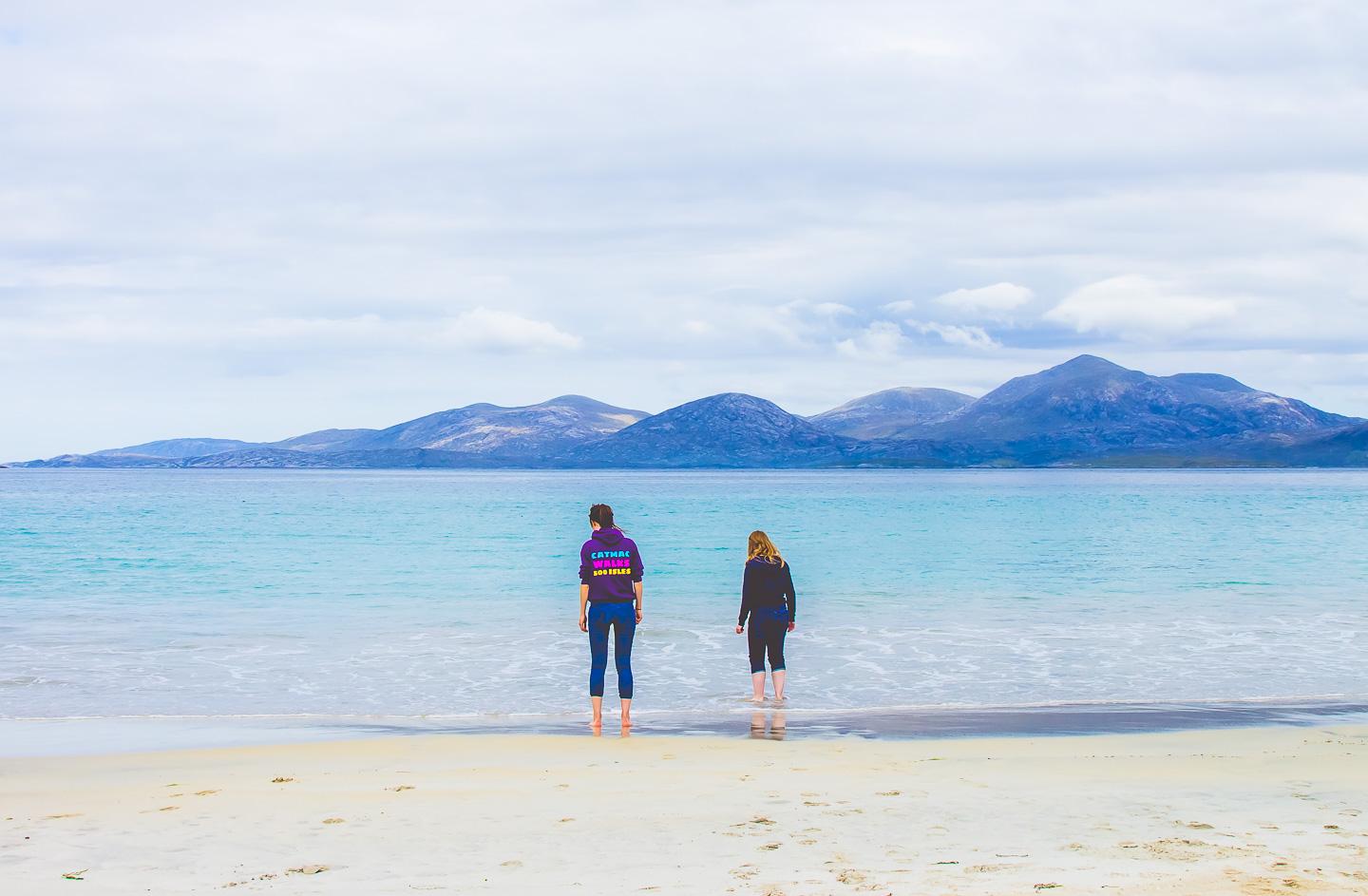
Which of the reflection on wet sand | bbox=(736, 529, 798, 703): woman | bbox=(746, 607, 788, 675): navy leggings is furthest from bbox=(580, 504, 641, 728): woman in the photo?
bbox=(746, 607, 788, 675): navy leggings

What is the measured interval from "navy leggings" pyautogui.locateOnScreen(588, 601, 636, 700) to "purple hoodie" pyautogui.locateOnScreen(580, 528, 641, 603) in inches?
3.9

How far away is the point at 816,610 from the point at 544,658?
924 centimetres

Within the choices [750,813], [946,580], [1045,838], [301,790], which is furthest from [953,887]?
[946,580]

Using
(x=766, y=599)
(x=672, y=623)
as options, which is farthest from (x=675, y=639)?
(x=766, y=599)

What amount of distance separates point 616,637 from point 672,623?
11444 mm

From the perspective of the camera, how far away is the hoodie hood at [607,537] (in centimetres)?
1222

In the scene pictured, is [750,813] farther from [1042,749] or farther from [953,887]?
[1042,749]

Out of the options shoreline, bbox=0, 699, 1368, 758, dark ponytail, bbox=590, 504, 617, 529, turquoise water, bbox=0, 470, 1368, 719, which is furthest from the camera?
turquoise water, bbox=0, 470, 1368, 719

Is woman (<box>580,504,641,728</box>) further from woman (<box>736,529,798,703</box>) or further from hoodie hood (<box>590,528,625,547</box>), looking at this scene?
woman (<box>736,529,798,703</box>)

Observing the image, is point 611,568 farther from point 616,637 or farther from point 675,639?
point 675,639

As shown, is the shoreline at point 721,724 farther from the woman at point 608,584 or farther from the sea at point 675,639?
the woman at point 608,584

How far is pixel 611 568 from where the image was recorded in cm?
1237

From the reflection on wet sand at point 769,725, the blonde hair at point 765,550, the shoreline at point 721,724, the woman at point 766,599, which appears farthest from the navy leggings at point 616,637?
the blonde hair at point 765,550

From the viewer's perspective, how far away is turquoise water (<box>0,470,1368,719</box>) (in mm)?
16094
